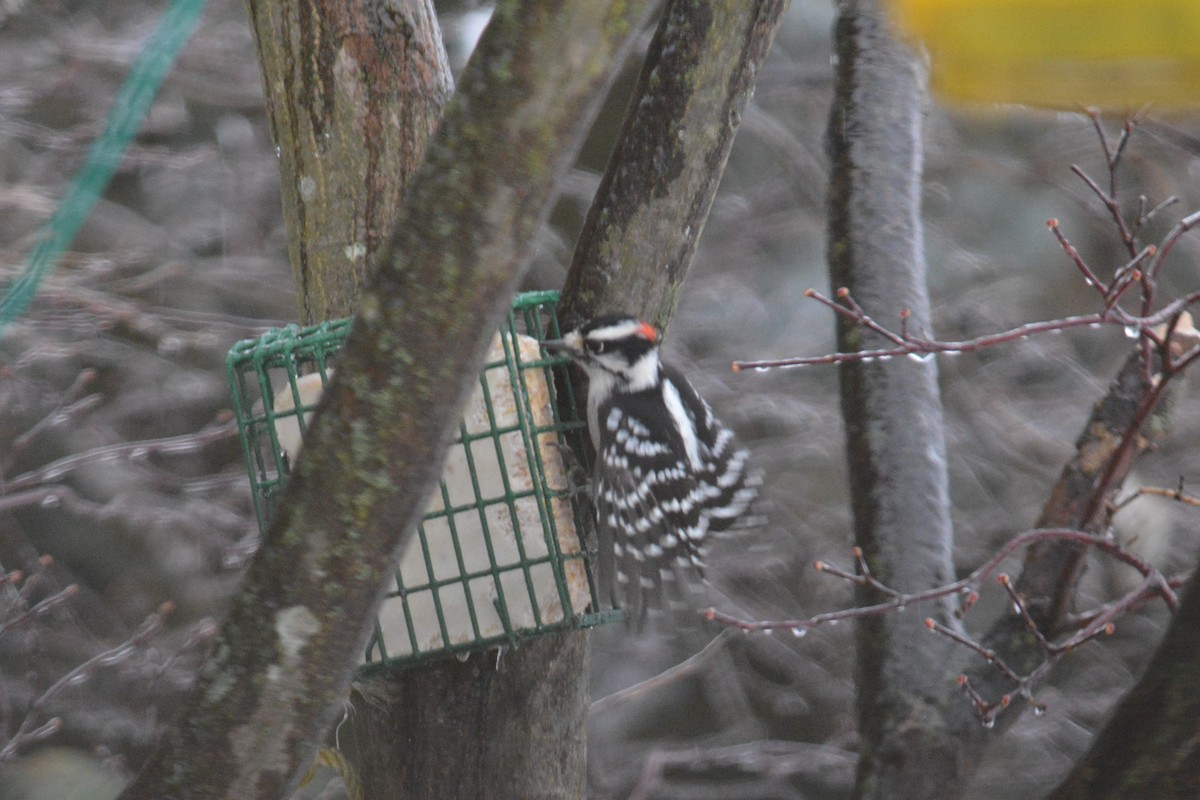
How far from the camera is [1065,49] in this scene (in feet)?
2.78

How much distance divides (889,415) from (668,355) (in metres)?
2.94

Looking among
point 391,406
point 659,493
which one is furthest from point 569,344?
point 391,406

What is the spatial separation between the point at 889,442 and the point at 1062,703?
3.81 m

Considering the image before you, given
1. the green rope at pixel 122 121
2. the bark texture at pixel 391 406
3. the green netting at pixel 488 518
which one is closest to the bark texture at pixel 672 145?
the green netting at pixel 488 518

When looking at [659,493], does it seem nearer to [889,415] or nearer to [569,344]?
[569,344]

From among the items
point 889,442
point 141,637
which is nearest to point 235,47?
point 141,637

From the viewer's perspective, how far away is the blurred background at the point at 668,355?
17.6 feet

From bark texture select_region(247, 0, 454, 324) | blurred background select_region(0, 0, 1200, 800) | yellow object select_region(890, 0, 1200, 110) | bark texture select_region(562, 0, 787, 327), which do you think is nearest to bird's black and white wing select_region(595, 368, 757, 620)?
bark texture select_region(562, 0, 787, 327)

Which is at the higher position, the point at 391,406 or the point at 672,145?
the point at 672,145

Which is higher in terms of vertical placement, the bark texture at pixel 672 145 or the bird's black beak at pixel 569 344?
the bark texture at pixel 672 145

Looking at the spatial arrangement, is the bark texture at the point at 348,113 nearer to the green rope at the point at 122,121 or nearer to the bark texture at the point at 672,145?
the bark texture at the point at 672,145

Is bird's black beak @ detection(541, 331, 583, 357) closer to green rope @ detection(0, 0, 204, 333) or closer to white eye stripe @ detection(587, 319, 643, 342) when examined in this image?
white eye stripe @ detection(587, 319, 643, 342)

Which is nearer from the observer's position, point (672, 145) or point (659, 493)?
point (672, 145)

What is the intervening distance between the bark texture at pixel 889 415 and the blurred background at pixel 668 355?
7.85 ft
